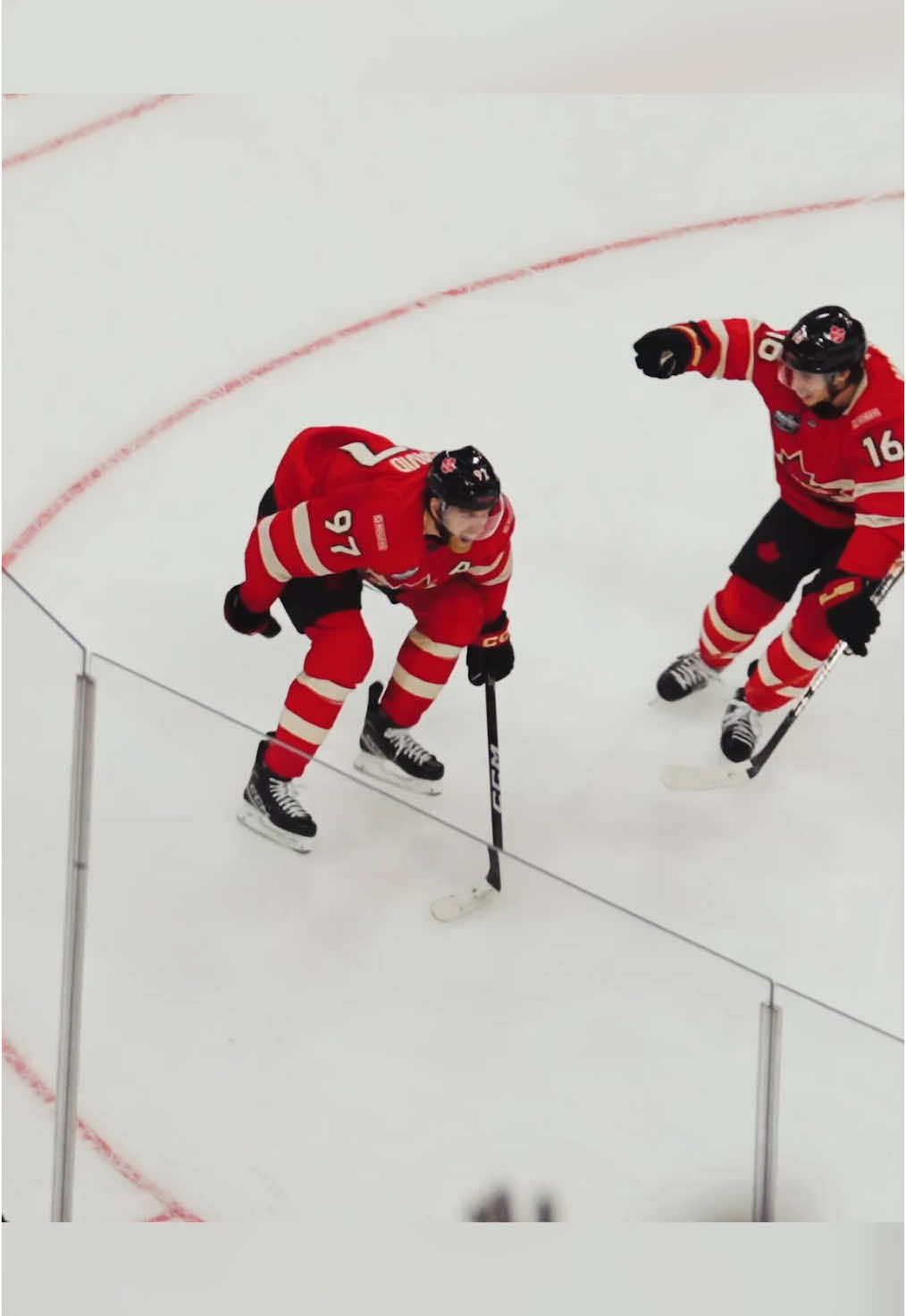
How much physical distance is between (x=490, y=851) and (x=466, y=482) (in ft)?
1.90

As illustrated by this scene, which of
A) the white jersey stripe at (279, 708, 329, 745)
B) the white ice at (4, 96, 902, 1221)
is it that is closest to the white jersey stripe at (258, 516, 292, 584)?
the white jersey stripe at (279, 708, 329, 745)

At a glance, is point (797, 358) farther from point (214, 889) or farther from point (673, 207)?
point (673, 207)

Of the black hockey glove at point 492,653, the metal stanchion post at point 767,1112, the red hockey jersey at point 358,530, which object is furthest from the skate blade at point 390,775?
the metal stanchion post at point 767,1112

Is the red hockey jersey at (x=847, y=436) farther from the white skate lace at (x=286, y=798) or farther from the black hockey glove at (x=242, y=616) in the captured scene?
the white skate lace at (x=286, y=798)

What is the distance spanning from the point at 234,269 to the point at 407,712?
1432mm

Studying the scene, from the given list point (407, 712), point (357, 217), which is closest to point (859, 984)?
point (407, 712)

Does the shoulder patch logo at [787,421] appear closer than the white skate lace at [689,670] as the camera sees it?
Yes

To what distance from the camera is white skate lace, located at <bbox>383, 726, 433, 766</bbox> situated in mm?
3883

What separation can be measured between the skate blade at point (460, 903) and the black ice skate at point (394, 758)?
0.58 metres

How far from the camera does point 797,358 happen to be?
11.9 ft

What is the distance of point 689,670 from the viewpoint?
4156mm

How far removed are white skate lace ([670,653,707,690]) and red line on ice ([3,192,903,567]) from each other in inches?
42.6

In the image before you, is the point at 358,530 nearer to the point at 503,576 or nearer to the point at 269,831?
the point at 503,576

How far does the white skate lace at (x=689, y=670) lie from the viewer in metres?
4.15
